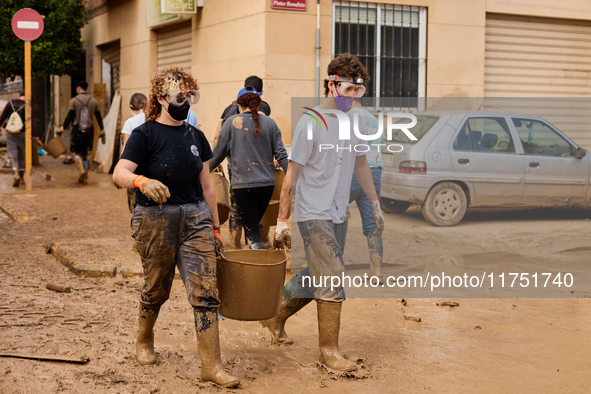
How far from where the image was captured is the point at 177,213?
13.4 feet

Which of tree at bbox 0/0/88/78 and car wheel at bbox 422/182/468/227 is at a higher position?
tree at bbox 0/0/88/78

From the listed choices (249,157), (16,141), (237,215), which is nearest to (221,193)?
(237,215)

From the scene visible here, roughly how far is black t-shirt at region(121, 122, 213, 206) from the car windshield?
73.2 inches

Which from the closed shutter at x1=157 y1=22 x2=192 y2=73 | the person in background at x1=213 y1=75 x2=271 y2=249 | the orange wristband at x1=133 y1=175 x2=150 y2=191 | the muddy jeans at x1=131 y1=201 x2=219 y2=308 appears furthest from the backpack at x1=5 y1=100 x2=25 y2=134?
the orange wristband at x1=133 y1=175 x2=150 y2=191

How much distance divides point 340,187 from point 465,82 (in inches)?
347

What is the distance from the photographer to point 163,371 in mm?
4309

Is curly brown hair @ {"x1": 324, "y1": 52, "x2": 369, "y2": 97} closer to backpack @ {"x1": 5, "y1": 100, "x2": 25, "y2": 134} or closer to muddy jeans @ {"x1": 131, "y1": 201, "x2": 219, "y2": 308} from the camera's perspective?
muddy jeans @ {"x1": 131, "y1": 201, "x2": 219, "y2": 308}

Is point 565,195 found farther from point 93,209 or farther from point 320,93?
point 93,209

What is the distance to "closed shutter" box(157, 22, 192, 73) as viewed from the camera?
14266 millimetres

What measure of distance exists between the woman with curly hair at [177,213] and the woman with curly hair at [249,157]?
1.78 m

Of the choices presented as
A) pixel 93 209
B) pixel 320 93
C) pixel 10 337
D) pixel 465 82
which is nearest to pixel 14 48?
pixel 93 209

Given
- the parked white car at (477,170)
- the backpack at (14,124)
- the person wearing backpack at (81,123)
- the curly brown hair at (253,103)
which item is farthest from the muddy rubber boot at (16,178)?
the parked white car at (477,170)

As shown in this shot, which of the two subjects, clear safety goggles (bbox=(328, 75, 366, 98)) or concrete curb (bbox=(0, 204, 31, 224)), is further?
concrete curb (bbox=(0, 204, 31, 224))

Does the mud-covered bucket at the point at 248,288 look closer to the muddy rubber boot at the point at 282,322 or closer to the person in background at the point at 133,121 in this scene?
the muddy rubber boot at the point at 282,322
